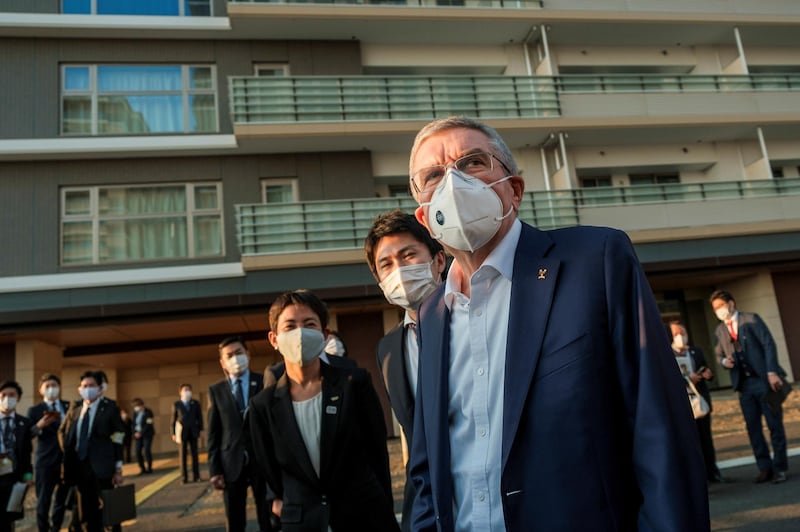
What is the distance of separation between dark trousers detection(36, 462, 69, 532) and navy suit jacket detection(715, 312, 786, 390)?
8.66 meters

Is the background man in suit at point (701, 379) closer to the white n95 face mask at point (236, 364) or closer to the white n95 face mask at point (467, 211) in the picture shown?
the white n95 face mask at point (236, 364)

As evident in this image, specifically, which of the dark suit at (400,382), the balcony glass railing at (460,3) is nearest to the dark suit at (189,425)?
the balcony glass railing at (460,3)

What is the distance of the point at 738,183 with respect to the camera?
18.3 meters

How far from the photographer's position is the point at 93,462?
799cm

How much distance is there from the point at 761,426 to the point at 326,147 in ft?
42.0

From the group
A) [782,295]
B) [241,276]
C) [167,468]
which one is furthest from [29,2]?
[782,295]

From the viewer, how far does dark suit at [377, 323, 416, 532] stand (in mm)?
3271

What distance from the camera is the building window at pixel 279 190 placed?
17.1 metres

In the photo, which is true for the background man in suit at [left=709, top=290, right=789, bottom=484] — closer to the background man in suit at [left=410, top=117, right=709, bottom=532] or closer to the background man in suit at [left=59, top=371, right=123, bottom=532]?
the background man in suit at [left=410, top=117, right=709, bottom=532]

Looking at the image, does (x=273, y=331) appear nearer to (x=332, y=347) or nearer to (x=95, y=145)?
(x=332, y=347)

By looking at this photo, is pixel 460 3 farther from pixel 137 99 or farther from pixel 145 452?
pixel 145 452

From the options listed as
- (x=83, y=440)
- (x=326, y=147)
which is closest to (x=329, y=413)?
(x=83, y=440)

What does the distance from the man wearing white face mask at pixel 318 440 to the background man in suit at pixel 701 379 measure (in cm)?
470

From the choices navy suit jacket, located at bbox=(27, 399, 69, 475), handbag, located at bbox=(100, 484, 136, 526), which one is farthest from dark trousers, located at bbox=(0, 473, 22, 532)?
handbag, located at bbox=(100, 484, 136, 526)
